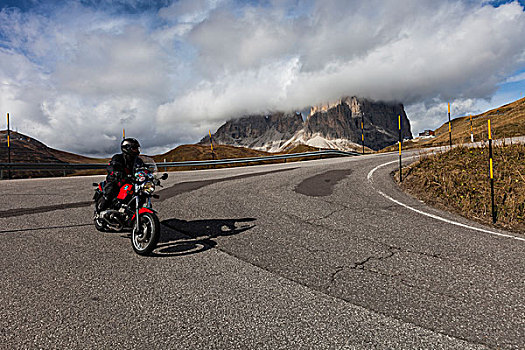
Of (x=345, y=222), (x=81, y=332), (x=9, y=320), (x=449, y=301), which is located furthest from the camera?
(x=345, y=222)

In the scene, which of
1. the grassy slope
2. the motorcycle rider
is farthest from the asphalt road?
the grassy slope

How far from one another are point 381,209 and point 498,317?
14.4ft

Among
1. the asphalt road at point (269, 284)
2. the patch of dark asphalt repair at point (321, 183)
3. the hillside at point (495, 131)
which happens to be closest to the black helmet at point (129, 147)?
the asphalt road at point (269, 284)

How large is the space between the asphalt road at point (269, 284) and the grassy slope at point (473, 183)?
108 cm

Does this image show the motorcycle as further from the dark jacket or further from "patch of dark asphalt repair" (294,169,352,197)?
"patch of dark asphalt repair" (294,169,352,197)

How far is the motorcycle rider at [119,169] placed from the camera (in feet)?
18.0

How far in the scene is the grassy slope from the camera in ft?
22.4

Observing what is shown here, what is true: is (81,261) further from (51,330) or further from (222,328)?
(222,328)

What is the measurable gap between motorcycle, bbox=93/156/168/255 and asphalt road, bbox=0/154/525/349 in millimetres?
218

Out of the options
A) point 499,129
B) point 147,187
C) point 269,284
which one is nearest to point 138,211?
point 147,187

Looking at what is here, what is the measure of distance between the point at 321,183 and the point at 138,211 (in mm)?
7047

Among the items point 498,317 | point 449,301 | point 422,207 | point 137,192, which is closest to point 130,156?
point 137,192

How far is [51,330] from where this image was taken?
2705mm

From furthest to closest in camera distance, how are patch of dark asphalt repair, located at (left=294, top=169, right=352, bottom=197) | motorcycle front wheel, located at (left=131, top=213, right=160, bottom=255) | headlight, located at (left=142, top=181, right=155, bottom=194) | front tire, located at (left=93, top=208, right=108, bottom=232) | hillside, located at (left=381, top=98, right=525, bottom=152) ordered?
hillside, located at (left=381, top=98, right=525, bottom=152)
patch of dark asphalt repair, located at (left=294, top=169, right=352, bottom=197)
front tire, located at (left=93, top=208, right=108, bottom=232)
headlight, located at (left=142, top=181, right=155, bottom=194)
motorcycle front wheel, located at (left=131, top=213, right=160, bottom=255)
